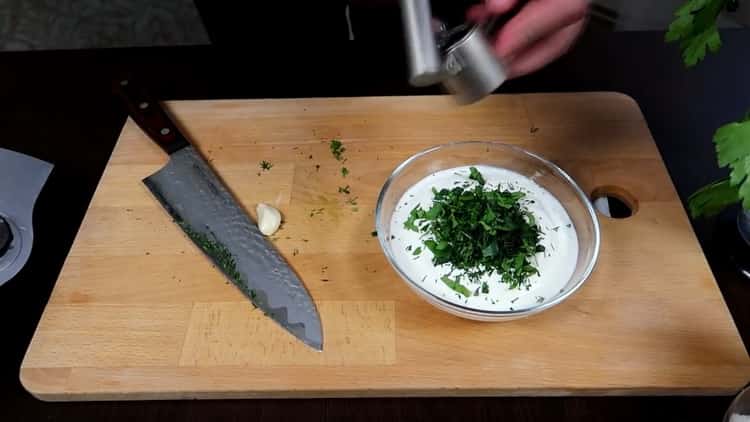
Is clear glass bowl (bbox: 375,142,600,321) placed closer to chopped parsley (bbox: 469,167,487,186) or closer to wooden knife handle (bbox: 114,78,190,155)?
chopped parsley (bbox: 469,167,487,186)

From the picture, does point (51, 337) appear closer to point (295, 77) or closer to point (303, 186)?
point (303, 186)

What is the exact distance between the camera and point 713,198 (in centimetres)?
84

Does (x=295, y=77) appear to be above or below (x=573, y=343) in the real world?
above

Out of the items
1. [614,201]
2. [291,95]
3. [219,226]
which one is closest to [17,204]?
[219,226]

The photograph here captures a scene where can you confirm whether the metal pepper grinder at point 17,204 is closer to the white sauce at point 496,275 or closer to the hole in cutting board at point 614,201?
the white sauce at point 496,275

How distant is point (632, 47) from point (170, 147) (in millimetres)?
1051

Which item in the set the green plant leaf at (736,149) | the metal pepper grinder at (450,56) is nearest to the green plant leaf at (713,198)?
the green plant leaf at (736,149)

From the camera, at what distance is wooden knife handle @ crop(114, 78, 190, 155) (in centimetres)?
108

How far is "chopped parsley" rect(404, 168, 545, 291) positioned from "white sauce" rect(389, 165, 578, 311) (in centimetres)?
1

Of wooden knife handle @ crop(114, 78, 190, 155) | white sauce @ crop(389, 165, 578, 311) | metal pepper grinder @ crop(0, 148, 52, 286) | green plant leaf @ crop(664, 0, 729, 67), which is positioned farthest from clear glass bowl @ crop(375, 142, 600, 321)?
metal pepper grinder @ crop(0, 148, 52, 286)

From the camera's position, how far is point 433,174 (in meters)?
1.05

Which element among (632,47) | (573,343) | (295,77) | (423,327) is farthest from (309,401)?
(632,47)

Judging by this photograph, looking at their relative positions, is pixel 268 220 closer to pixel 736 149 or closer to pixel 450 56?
pixel 450 56

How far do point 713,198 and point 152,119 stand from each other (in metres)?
0.94
